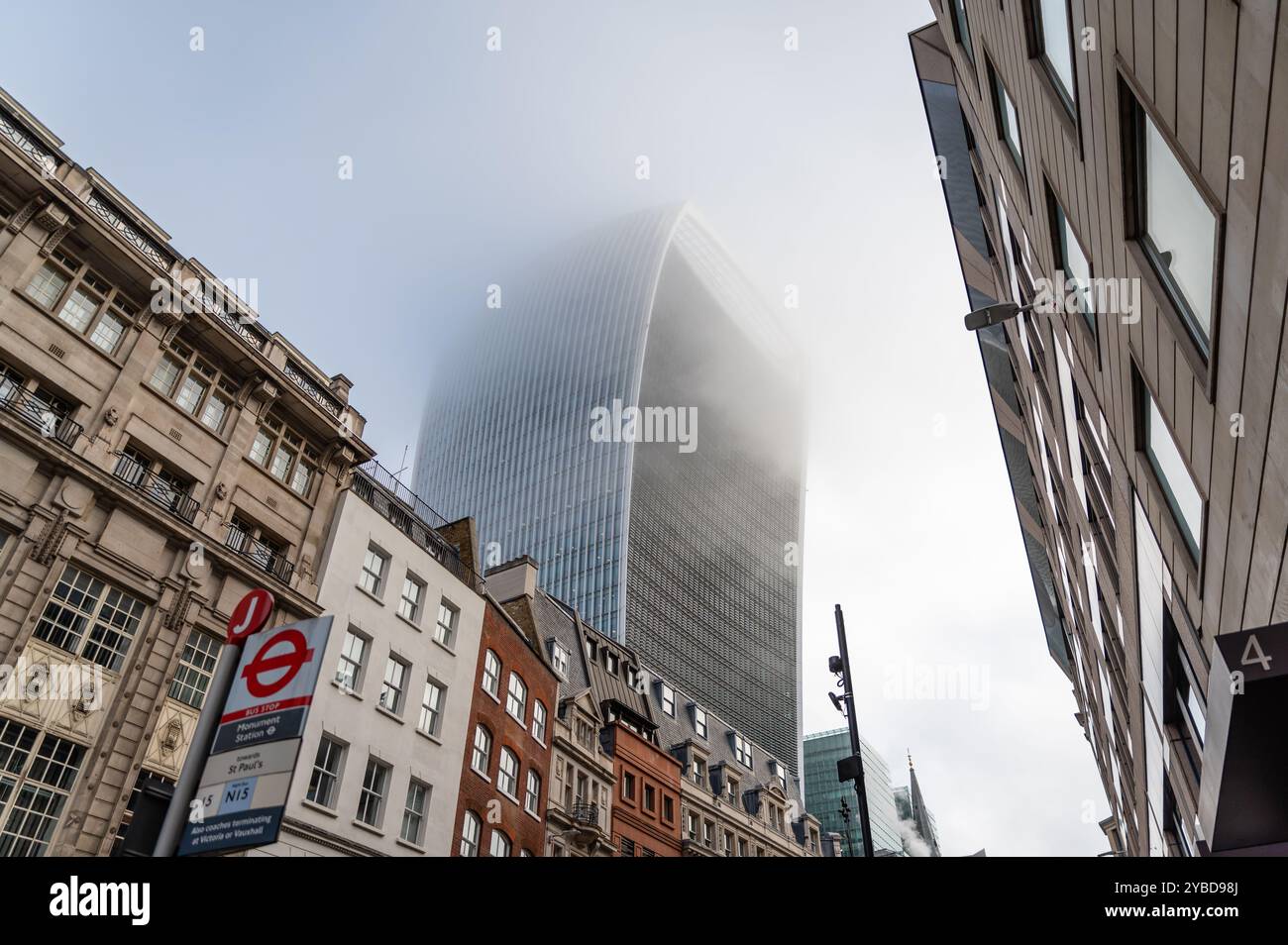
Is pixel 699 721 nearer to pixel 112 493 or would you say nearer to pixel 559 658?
pixel 559 658

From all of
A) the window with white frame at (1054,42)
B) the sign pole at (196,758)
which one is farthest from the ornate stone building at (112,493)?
the window with white frame at (1054,42)

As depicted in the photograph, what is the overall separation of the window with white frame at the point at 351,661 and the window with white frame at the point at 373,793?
2.69 meters

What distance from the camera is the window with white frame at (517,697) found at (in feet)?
128

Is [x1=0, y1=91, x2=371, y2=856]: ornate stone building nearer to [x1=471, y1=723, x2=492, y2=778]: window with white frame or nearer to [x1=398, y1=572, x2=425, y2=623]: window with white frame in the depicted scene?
[x1=398, y1=572, x2=425, y2=623]: window with white frame

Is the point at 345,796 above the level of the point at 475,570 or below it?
below

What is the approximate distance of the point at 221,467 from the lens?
91.8 feet

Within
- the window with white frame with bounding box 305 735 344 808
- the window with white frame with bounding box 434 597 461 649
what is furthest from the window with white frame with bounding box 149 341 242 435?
the window with white frame with bounding box 434 597 461 649

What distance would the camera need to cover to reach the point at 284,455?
1230 inches

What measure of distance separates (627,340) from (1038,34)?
589 ft

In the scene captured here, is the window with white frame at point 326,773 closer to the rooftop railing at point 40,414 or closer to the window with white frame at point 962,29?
the rooftop railing at point 40,414

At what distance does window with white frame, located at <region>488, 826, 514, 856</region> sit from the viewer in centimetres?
3488

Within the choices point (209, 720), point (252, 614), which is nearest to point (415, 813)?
point (209, 720)
